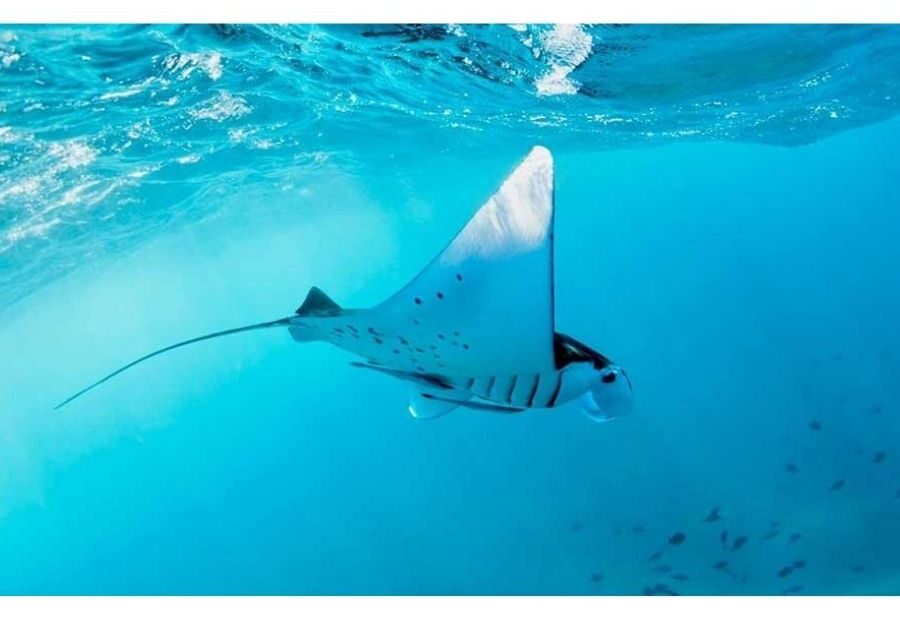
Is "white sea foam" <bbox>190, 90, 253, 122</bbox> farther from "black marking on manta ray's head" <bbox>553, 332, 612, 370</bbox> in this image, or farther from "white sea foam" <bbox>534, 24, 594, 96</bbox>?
"black marking on manta ray's head" <bbox>553, 332, 612, 370</bbox>

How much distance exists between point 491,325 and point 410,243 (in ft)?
186

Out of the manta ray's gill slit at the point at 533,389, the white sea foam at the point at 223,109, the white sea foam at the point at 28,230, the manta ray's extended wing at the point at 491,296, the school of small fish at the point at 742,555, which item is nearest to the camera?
the manta ray's extended wing at the point at 491,296

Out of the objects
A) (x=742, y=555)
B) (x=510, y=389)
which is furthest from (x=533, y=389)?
(x=742, y=555)

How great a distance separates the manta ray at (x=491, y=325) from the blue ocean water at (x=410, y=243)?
453 centimetres

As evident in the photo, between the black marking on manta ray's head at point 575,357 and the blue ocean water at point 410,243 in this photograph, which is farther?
the blue ocean water at point 410,243

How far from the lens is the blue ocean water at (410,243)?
798 cm

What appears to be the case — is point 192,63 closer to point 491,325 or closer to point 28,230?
point 491,325

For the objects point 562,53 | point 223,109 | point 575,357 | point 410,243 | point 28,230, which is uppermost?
point 562,53

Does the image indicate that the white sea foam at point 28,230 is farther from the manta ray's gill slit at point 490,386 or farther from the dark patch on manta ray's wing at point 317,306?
the manta ray's gill slit at point 490,386

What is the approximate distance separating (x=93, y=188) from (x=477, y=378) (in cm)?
1048

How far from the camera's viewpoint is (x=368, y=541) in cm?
2547

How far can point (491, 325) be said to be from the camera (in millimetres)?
2590

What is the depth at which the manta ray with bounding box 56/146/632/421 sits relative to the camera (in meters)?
2.15

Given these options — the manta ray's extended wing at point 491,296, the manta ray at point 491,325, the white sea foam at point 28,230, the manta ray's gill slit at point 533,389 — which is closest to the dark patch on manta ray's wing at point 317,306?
the manta ray at point 491,325
